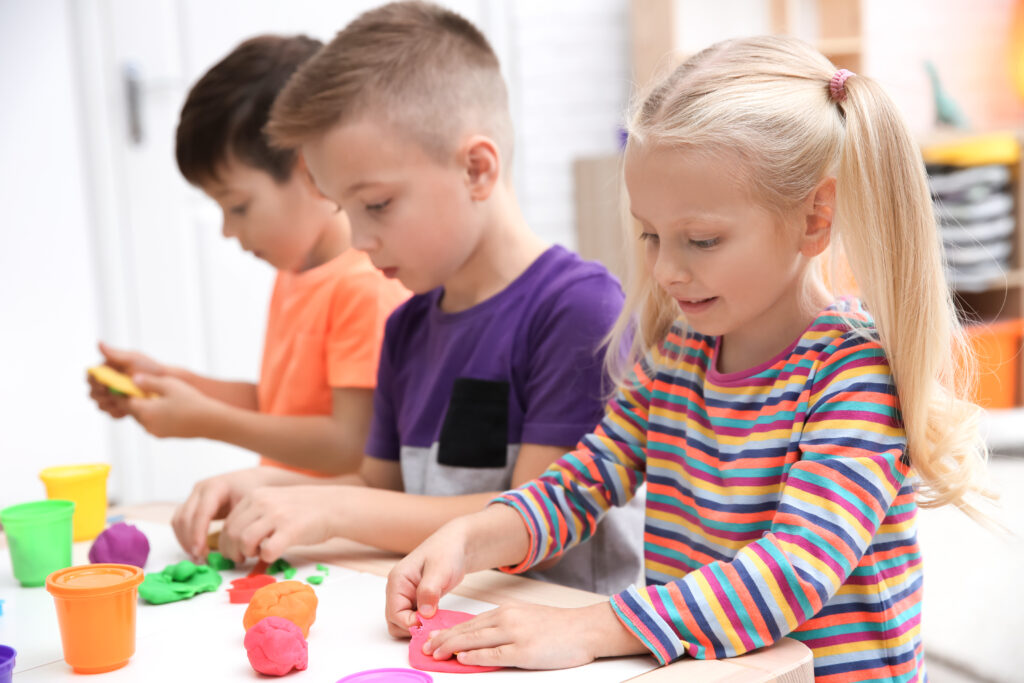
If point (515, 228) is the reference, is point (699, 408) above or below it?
below

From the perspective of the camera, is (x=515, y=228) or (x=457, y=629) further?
(x=515, y=228)

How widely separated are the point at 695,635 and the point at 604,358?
40cm

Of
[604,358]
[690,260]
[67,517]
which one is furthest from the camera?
[604,358]

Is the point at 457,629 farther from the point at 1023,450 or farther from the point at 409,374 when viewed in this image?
the point at 1023,450

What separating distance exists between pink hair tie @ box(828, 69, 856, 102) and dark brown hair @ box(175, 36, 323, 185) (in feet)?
2.69

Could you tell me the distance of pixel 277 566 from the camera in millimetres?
886

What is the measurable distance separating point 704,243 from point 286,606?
16.0 inches

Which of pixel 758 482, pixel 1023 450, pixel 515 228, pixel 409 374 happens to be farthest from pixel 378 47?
pixel 1023 450

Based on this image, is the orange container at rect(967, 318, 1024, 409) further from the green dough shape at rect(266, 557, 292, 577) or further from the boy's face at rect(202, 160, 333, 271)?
the green dough shape at rect(266, 557, 292, 577)

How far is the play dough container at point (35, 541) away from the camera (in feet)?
2.86

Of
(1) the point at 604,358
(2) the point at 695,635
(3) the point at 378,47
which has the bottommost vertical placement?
(2) the point at 695,635

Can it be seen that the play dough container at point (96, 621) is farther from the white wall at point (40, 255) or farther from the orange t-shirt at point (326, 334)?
the white wall at point (40, 255)

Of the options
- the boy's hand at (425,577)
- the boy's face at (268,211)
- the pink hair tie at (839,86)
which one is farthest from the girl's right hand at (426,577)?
the boy's face at (268,211)

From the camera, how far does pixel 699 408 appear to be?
855 millimetres
